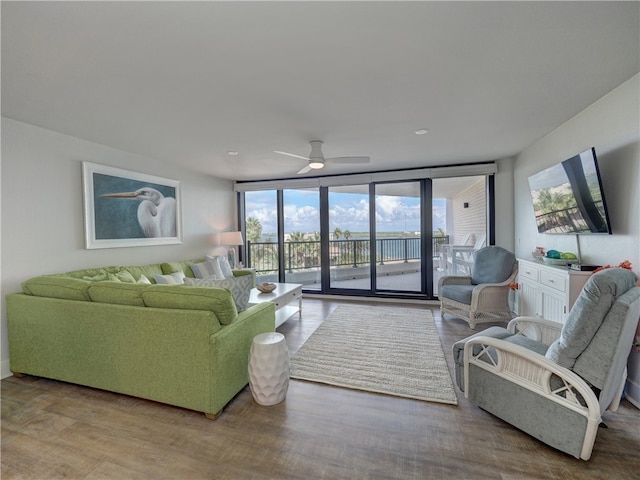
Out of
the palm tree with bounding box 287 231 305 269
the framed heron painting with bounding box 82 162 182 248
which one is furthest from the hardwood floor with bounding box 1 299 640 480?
the palm tree with bounding box 287 231 305 269

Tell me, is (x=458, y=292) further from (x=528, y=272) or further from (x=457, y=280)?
(x=528, y=272)

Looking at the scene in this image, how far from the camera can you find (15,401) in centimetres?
209

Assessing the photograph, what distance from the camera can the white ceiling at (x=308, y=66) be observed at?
134 centimetres

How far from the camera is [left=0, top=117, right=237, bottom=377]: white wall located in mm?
2498

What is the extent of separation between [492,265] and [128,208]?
5.00m

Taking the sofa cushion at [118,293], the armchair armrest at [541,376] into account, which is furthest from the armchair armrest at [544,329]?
the sofa cushion at [118,293]

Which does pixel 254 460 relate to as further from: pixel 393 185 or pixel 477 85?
pixel 393 185

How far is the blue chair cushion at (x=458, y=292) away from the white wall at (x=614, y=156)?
1138mm

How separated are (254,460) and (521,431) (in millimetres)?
1678

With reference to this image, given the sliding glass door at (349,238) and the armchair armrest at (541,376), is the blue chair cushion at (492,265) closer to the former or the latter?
the sliding glass door at (349,238)

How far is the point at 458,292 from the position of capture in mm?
3746

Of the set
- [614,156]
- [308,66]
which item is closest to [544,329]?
[614,156]

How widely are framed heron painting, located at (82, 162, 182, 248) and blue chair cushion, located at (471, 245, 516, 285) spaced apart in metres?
4.60

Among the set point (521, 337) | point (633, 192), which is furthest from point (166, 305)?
point (633, 192)
